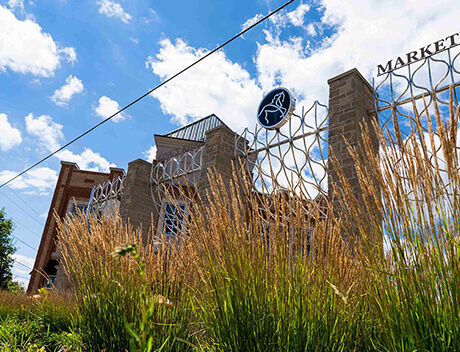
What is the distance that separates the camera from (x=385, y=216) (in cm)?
168

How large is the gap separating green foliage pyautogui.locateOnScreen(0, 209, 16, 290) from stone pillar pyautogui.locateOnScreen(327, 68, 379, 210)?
16026 millimetres

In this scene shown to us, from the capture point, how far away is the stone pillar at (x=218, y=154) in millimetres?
7082

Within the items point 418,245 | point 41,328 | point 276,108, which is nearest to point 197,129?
point 276,108

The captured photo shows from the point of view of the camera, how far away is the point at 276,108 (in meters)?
6.32

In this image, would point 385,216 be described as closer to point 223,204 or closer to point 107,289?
point 223,204

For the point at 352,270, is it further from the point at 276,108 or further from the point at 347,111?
the point at 276,108

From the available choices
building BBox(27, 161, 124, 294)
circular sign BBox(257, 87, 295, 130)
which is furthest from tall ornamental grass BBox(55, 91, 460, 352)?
building BBox(27, 161, 124, 294)

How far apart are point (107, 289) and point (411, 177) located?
2325 millimetres

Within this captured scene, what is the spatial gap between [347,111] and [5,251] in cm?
1679

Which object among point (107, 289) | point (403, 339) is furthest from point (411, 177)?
point (107, 289)

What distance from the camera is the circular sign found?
6086 mm

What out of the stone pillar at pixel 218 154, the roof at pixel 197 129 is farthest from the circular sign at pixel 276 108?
the roof at pixel 197 129

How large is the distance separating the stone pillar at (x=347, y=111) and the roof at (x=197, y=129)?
12148 millimetres

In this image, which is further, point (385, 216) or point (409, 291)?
point (385, 216)
